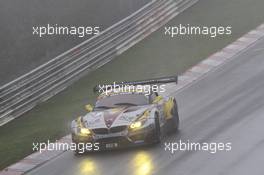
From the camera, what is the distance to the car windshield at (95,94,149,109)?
1652cm

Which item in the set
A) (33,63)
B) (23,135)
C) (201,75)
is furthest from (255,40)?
(23,135)

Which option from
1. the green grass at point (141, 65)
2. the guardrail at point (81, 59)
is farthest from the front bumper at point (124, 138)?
the guardrail at point (81, 59)

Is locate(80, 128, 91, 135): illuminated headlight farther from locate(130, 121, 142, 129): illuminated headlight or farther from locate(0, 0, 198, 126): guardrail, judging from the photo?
locate(0, 0, 198, 126): guardrail

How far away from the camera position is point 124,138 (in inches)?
600

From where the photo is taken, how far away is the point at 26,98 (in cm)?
2242

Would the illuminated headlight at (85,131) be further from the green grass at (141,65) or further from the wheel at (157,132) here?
the green grass at (141,65)

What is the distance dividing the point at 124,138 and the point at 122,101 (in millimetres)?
1575

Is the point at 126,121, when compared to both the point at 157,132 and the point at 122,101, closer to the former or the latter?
the point at 157,132

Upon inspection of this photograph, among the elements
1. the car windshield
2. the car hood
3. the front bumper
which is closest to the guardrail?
the car windshield

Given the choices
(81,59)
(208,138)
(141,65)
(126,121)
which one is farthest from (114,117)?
(141,65)

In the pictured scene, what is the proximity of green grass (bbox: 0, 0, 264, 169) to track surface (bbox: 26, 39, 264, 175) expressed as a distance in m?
2.72

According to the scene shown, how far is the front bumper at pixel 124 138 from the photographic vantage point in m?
15.2

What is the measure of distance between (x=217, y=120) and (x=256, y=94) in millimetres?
2617

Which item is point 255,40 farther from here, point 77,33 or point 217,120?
point 217,120
